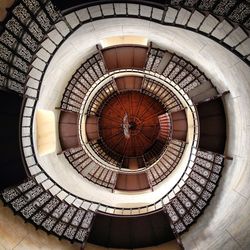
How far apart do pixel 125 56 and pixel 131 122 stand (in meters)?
6.35

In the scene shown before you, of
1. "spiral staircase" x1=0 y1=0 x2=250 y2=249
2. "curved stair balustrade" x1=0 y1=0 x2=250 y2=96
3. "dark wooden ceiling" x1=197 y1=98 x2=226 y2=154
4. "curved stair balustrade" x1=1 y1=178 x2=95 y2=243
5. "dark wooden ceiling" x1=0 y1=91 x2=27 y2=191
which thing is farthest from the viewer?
"dark wooden ceiling" x1=197 y1=98 x2=226 y2=154

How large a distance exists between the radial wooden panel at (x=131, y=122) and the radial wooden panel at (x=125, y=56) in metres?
4.70

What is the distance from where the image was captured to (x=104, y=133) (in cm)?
1745

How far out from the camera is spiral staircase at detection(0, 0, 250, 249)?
6816 mm

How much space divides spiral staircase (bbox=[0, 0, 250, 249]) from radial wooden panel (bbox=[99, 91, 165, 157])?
7 centimetres

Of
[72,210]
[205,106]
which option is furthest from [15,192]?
[205,106]

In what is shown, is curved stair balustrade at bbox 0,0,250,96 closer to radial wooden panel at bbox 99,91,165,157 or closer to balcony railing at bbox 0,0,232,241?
balcony railing at bbox 0,0,232,241

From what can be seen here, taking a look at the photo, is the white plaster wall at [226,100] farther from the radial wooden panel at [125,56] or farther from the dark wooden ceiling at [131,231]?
the radial wooden panel at [125,56]

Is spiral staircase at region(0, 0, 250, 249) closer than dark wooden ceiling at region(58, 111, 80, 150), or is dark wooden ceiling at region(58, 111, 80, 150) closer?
spiral staircase at region(0, 0, 250, 249)

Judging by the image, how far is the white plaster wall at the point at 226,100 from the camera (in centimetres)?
800

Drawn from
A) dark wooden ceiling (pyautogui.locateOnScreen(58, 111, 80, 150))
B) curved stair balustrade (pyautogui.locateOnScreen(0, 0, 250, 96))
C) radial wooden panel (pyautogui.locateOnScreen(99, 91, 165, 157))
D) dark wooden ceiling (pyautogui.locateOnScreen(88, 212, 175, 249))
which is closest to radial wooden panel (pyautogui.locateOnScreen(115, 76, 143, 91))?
radial wooden panel (pyautogui.locateOnScreen(99, 91, 165, 157))

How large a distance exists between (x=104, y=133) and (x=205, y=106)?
862 cm

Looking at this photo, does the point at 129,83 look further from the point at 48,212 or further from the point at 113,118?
the point at 48,212

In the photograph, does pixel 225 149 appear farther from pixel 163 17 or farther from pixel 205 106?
pixel 163 17
